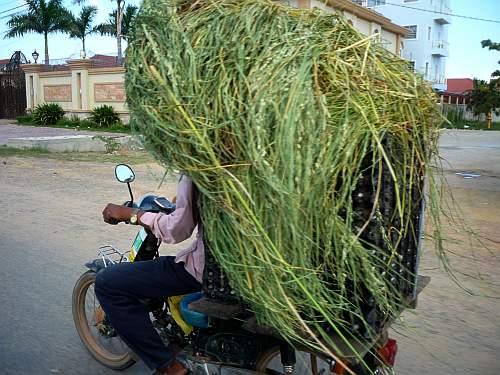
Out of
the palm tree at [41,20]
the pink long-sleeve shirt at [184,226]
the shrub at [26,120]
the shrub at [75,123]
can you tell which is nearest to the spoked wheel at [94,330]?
the pink long-sleeve shirt at [184,226]

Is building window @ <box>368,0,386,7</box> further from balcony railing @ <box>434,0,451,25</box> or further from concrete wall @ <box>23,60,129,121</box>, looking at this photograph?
concrete wall @ <box>23,60,129,121</box>

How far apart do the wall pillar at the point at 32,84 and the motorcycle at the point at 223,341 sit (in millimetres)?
26480

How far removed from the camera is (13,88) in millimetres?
29547

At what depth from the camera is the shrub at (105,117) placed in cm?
2228

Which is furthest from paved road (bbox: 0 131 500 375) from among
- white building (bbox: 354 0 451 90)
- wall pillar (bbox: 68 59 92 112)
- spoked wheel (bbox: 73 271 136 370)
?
white building (bbox: 354 0 451 90)

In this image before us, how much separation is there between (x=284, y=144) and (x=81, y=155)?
41.5 feet

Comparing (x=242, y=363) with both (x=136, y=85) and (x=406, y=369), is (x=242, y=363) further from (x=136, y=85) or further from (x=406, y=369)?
(x=136, y=85)

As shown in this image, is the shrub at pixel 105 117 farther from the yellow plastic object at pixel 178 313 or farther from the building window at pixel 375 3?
the building window at pixel 375 3

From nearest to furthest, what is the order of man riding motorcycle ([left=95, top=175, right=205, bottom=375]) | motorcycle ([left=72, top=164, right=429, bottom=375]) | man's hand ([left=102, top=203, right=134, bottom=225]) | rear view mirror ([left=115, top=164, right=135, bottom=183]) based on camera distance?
motorcycle ([left=72, top=164, right=429, bottom=375]) < man riding motorcycle ([left=95, top=175, right=205, bottom=375]) < man's hand ([left=102, top=203, right=134, bottom=225]) < rear view mirror ([left=115, top=164, right=135, bottom=183])

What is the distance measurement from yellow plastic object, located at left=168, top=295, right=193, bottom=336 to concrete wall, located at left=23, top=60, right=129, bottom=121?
1933 centimetres

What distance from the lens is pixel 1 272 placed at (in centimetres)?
477

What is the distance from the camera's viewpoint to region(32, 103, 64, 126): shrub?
82.5 feet

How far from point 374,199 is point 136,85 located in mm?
1013

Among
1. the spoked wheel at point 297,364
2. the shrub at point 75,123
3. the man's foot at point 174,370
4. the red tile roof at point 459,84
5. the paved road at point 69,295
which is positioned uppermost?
the red tile roof at point 459,84
